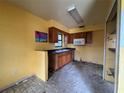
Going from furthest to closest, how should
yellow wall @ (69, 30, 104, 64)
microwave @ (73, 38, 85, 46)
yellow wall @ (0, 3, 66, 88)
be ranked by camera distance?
microwave @ (73, 38, 85, 46)
yellow wall @ (69, 30, 104, 64)
yellow wall @ (0, 3, 66, 88)

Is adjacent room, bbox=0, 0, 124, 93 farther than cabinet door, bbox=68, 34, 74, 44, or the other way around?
cabinet door, bbox=68, 34, 74, 44

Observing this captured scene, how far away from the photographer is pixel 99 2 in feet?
8.43

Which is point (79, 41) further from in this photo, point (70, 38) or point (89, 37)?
point (70, 38)

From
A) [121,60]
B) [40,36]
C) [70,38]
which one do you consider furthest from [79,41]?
[121,60]

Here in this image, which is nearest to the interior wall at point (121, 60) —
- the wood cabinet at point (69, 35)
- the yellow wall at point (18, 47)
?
the yellow wall at point (18, 47)

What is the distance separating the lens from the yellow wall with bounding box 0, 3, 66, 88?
2.23 metres

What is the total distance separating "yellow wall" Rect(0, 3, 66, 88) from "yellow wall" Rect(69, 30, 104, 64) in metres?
3.31

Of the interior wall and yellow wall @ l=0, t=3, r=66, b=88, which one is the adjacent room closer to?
yellow wall @ l=0, t=3, r=66, b=88

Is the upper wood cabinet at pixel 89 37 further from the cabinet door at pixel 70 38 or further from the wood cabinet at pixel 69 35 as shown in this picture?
the cabinet door at pixel 70 38

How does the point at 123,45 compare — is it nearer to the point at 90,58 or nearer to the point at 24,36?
the point at 24,36

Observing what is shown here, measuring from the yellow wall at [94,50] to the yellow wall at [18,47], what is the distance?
10.9 ft

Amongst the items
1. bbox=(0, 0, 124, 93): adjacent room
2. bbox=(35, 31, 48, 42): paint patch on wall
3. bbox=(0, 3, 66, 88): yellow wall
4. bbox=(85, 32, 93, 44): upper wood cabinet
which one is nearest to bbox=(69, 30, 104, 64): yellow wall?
bbox=(85, 32, 93, 44): upper wood cabinet

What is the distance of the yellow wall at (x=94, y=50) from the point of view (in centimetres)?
486

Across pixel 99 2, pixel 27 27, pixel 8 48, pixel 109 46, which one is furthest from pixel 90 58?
pixel 8 48
